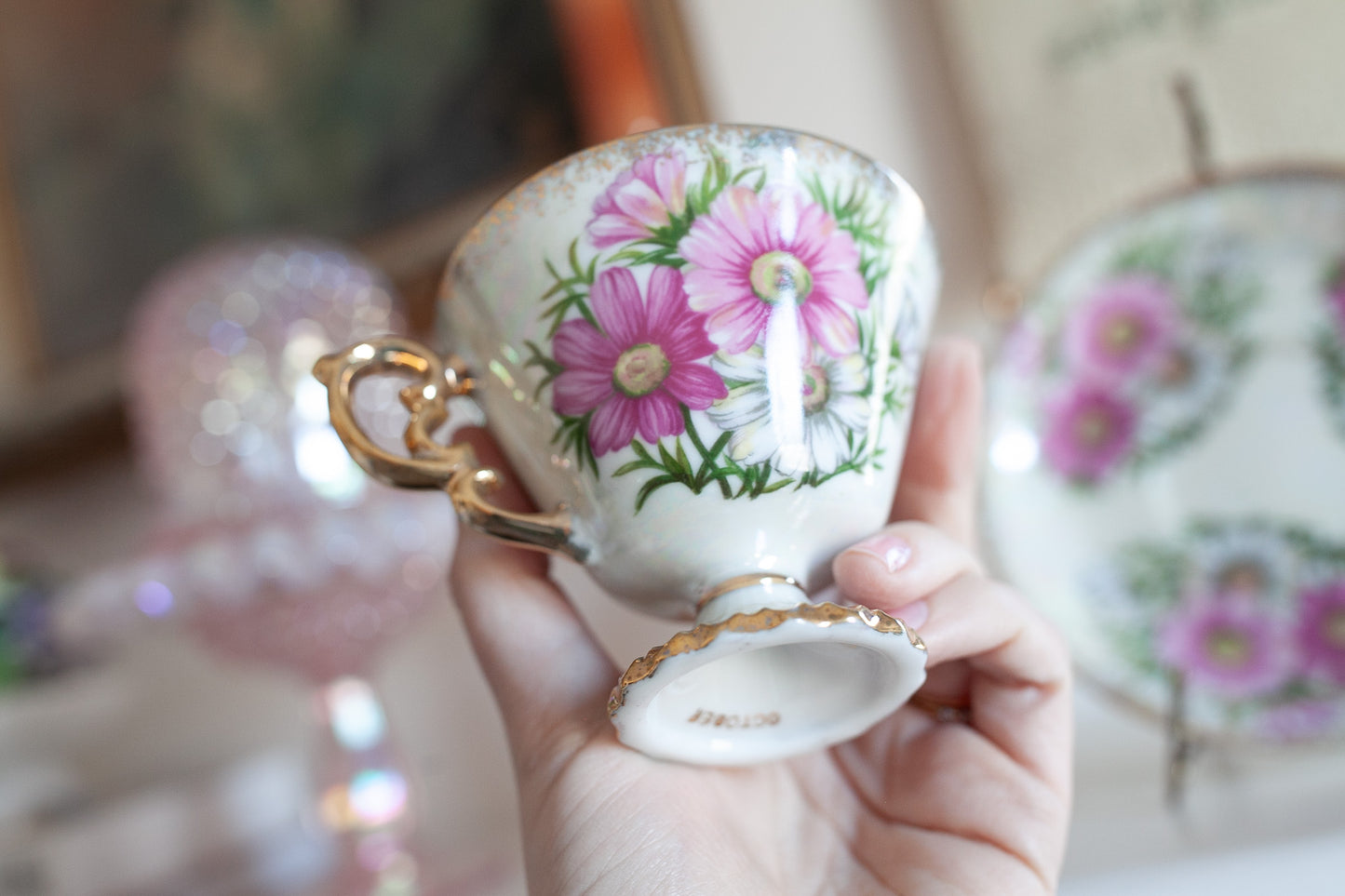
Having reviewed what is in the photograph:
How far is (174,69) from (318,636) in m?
0.95

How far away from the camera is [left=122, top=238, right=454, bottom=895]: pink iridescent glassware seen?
91 centimetres

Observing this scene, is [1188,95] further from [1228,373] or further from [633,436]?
[633,436]

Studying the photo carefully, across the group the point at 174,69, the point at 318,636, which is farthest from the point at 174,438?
the point at 174,69

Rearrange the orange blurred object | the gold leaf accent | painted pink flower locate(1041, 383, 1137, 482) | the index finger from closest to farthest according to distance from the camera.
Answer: the gold leaf accent
the index finger
painted pink flower locate(1041, 383, 1137, 482)
the orange blurred object

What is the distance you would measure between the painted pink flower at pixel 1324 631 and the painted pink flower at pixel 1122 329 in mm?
225

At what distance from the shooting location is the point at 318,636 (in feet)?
3.10

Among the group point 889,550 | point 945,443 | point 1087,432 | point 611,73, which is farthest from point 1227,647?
point 611,73

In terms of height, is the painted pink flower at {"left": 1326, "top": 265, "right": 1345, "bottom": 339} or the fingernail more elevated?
the fingernail

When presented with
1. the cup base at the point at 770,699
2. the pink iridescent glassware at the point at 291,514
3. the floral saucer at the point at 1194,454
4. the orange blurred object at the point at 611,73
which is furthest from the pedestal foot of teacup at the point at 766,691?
the orange blurred object at the point at 611,73

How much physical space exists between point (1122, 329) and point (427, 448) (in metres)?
0.62

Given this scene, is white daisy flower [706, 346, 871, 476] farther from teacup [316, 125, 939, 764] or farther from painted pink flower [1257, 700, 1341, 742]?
painted pink flower [1257, 700, 1341, 742]

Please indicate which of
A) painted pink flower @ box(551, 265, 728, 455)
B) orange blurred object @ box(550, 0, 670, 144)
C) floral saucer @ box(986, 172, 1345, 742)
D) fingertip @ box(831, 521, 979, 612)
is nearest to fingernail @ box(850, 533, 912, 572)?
fingertip @ box(831, 521, 979, 612)

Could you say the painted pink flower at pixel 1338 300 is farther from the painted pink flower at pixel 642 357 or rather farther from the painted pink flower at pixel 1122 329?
the painted pink flower at pixel 642 357

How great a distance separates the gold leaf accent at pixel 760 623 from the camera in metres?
0.39
